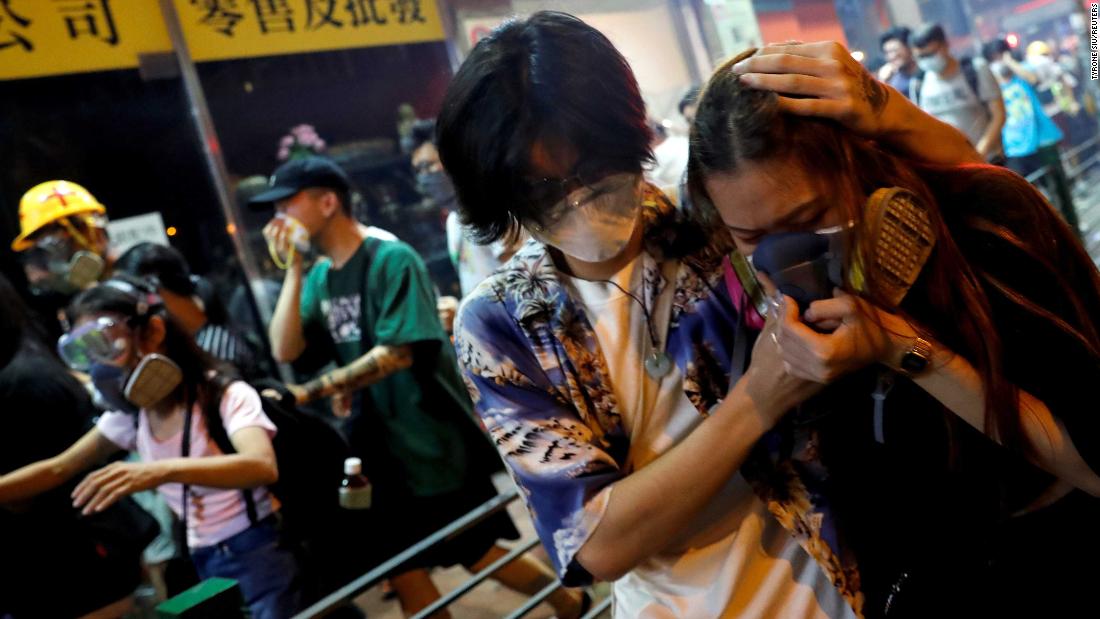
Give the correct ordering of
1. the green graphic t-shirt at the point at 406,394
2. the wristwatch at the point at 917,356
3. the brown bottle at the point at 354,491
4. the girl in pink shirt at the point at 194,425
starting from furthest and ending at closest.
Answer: the green graphic t-shirt at the point at 406,394
the brown bottle at the point at 354,491
the girl in pink shirt at the point at 194,425
the wristwatch at the point at 917,356

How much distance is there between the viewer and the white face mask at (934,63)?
18.0 feet

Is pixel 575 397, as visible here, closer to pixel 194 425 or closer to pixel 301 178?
pixel 194 425

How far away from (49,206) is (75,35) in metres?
0.82

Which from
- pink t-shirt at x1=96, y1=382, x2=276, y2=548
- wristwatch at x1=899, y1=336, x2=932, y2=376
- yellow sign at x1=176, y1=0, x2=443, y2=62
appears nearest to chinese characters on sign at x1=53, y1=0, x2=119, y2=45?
yellow sign at x1=176, y1=0, x2=443, y2=62

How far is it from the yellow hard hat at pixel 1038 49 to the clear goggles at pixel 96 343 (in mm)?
9866

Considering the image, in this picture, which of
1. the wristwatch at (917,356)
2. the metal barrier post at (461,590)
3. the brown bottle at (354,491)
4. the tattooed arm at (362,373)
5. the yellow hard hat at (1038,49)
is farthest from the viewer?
the yellow hard hat at (1038,49)

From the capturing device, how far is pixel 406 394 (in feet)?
11.1

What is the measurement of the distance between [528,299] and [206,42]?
3924 mm

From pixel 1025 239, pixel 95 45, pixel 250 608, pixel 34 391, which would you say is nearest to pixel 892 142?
pixel 1025 239

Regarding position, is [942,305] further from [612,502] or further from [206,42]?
[206,42]

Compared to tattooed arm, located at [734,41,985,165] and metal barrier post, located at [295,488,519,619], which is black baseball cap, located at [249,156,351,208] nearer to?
metal barrier post, located at [295,488,519,619]

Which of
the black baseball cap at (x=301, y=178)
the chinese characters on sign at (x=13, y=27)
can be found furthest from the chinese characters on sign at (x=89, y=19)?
the black baseball cap at (x=301, y=178)

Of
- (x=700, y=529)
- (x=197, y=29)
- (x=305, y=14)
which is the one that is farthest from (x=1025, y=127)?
(x=700, y=529)

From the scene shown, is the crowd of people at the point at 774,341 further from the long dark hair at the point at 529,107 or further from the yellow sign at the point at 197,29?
the yellow sign at the point at 197,29
